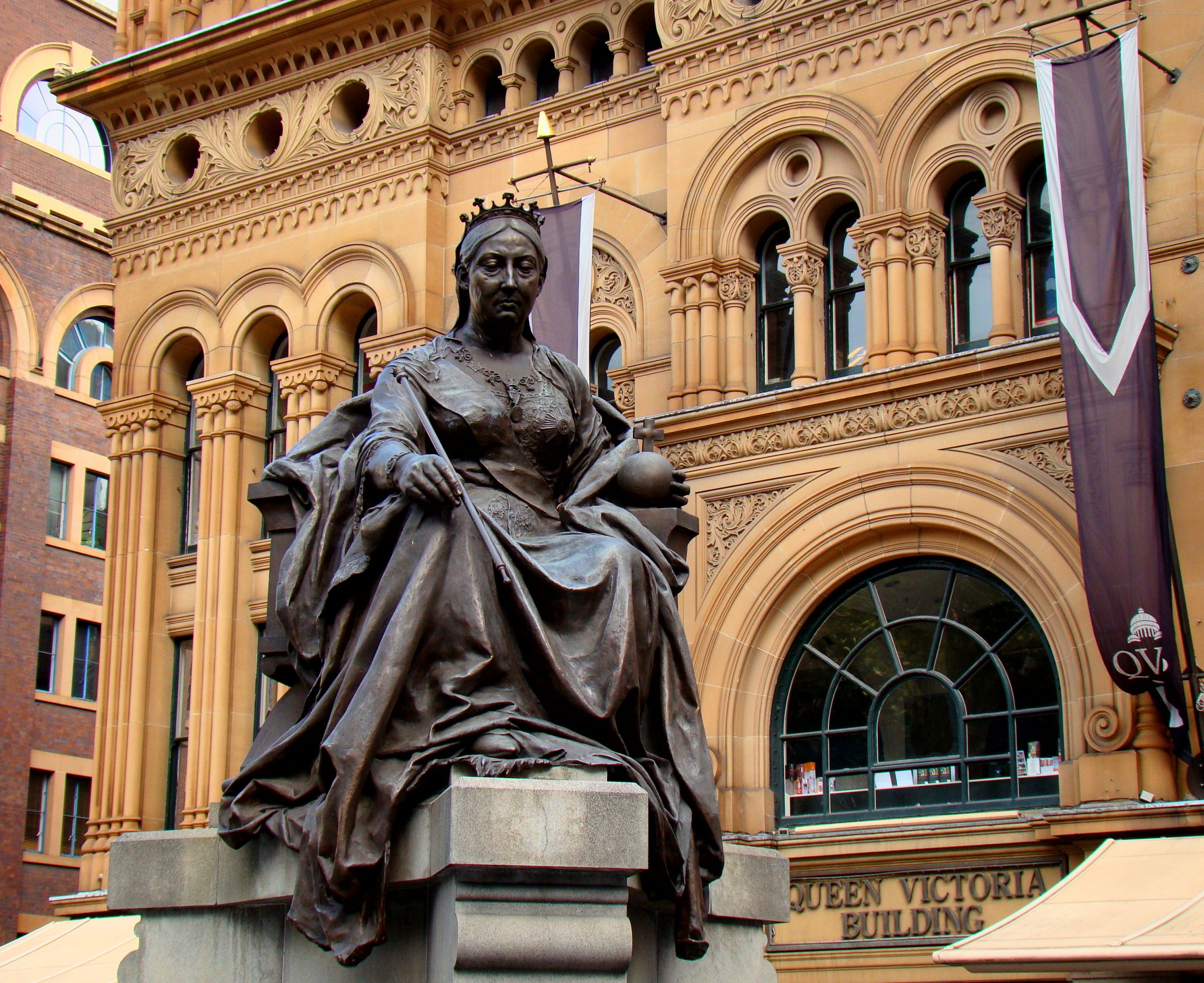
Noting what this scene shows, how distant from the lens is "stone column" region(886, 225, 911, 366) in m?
Result: 20.1

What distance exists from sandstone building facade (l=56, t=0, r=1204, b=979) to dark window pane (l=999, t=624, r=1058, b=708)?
0.03 m

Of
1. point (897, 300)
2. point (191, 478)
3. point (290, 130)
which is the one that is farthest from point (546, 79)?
point (191, 478)

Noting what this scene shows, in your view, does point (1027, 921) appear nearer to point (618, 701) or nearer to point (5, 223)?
point (618, 701)

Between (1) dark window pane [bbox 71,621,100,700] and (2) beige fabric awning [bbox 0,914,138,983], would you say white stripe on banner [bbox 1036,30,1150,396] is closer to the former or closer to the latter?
(2) beige fabric awning [bbox 0,914,138,983]

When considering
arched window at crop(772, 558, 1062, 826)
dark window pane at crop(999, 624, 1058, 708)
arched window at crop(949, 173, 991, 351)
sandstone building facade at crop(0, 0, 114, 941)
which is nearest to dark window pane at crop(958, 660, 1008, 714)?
arched window at crop(772, 558, 1062, 826)

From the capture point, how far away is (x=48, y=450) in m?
37.9

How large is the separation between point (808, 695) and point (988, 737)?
84.3 inches

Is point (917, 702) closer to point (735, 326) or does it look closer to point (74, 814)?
point (735, 326)

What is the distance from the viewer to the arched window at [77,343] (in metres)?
38.8

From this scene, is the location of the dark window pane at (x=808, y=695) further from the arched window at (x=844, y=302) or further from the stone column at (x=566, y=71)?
the stone column at (x=566, y=71)

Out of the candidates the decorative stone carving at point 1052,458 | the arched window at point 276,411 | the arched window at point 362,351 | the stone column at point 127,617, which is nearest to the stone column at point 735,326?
the decorative stone carving at point 1052,458

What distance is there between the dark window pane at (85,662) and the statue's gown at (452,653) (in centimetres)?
3186

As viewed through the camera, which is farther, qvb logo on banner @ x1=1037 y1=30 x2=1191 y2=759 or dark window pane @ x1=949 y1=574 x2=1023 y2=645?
dark window pane @ x1=949 y1=574 x2=1023 y2=645

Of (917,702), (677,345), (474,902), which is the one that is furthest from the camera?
(677,345)
